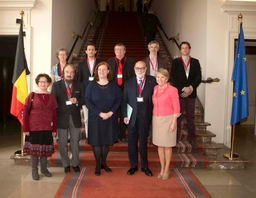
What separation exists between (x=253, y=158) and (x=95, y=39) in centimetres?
706

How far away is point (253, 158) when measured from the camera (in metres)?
4.86

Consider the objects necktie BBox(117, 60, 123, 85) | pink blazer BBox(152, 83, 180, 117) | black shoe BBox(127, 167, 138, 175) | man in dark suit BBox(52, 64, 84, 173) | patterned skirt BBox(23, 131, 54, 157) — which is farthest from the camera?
necktie BBox(117, 60, 123, 85)

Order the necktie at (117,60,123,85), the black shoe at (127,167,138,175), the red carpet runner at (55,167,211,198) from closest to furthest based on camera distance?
the red carpet runner at (55,167,211,198)
the black shoe at (127,167,138,175)
the necktie at (117,60,123,85)

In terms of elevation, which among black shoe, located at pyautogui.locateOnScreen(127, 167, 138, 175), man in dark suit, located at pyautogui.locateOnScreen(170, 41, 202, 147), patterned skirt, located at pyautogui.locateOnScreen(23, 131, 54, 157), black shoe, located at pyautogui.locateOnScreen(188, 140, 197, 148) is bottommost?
black shoe, located at pyautogui.locateOnScreen(127, 167, 138, 175)

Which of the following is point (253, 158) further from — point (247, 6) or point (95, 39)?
point (95, 39)

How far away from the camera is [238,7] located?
5188 mm

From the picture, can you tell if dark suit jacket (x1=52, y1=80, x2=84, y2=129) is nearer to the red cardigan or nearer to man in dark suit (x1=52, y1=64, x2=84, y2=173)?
man in dark suit (x1=52, y1=64, x2=84, y2=173)

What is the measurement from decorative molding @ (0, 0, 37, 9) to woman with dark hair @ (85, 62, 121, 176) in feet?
7.82

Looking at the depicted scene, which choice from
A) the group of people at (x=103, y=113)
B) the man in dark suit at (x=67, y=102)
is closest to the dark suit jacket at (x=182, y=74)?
the group of people at (x=103, y=113)

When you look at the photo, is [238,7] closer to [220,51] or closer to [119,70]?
[220,51]

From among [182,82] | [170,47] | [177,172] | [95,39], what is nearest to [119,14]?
[95,39]

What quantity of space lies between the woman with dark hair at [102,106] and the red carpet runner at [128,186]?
37 cm

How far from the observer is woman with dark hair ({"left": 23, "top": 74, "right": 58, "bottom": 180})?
3.48m

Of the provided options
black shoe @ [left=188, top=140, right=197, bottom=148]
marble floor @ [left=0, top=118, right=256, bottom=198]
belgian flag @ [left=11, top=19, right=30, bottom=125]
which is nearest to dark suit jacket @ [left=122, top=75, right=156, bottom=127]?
marble floor @ [left=0, top=118, right=256, bottom=198]
